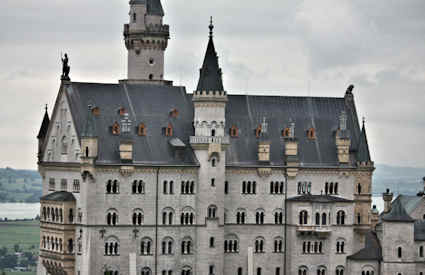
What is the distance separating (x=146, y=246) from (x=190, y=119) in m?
14.7

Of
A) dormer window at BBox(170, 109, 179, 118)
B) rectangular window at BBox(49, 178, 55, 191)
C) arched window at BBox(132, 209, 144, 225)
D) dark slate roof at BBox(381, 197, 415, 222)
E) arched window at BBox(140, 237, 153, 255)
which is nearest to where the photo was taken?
arched window at BBox(132, 209, 144, 225)

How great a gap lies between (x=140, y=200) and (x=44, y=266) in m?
14.0

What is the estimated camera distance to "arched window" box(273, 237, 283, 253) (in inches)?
6058

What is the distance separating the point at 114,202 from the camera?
14438 cm

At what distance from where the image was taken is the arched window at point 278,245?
15388 centimetres

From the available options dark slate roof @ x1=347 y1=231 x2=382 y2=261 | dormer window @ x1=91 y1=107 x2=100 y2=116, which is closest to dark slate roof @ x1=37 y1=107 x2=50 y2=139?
dormer window @ x1=91 y1=107 x2=100 y2=116

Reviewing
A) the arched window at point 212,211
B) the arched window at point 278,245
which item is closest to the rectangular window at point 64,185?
the arched window at point 212,211

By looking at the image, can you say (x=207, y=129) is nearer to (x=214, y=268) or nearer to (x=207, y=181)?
(x=207, y=181)

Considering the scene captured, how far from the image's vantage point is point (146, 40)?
159m

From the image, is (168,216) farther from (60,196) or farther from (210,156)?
(60,196)

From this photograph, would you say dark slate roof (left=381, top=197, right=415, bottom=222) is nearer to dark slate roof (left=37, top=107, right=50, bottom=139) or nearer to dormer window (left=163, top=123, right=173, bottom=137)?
dormer window (left=163, top=123, right=173, bottom=137)

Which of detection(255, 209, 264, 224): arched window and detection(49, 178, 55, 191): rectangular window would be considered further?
detection(255, 209, 264, 224): arched window

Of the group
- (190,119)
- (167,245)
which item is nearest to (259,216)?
(167,245)

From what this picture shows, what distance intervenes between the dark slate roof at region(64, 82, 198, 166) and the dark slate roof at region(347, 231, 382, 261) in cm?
2104
